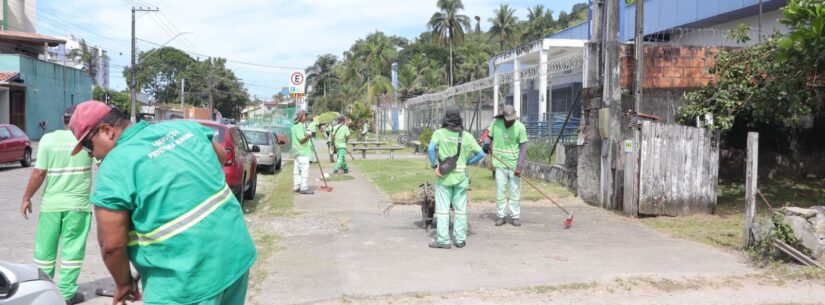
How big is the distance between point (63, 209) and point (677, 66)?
971 centimetres

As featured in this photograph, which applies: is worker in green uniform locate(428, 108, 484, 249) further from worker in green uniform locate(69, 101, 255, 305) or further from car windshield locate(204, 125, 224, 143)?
worker in green uniform locate(69, 101, 255, 305)

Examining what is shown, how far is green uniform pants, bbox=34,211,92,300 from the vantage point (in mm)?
5223

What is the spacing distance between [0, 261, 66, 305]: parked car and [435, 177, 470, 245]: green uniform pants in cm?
450

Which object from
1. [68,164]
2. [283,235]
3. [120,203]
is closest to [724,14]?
[283,235]

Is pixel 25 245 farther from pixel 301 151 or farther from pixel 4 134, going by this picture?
pixel 4 134

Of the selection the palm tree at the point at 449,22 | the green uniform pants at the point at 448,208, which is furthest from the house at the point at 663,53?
the palm tree at the point at 449,22

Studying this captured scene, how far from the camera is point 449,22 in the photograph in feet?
199

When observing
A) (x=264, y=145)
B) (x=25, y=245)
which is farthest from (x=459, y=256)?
(x=264, y=145)

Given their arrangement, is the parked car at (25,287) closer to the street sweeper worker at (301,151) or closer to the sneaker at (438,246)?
the sneaker at (438,246)

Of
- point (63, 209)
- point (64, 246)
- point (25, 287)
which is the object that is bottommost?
point (64, 246)

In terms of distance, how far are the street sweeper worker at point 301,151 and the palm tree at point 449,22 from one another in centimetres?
4811

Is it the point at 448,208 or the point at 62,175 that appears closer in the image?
the point at 62,175

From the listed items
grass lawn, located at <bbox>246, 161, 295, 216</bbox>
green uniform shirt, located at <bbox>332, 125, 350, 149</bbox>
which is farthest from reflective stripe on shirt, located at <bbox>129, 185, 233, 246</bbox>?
green uniform shirt, located at <bbox>332, 125, 350, 149</bbox>

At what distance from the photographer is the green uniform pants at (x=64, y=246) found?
5.22 metres
